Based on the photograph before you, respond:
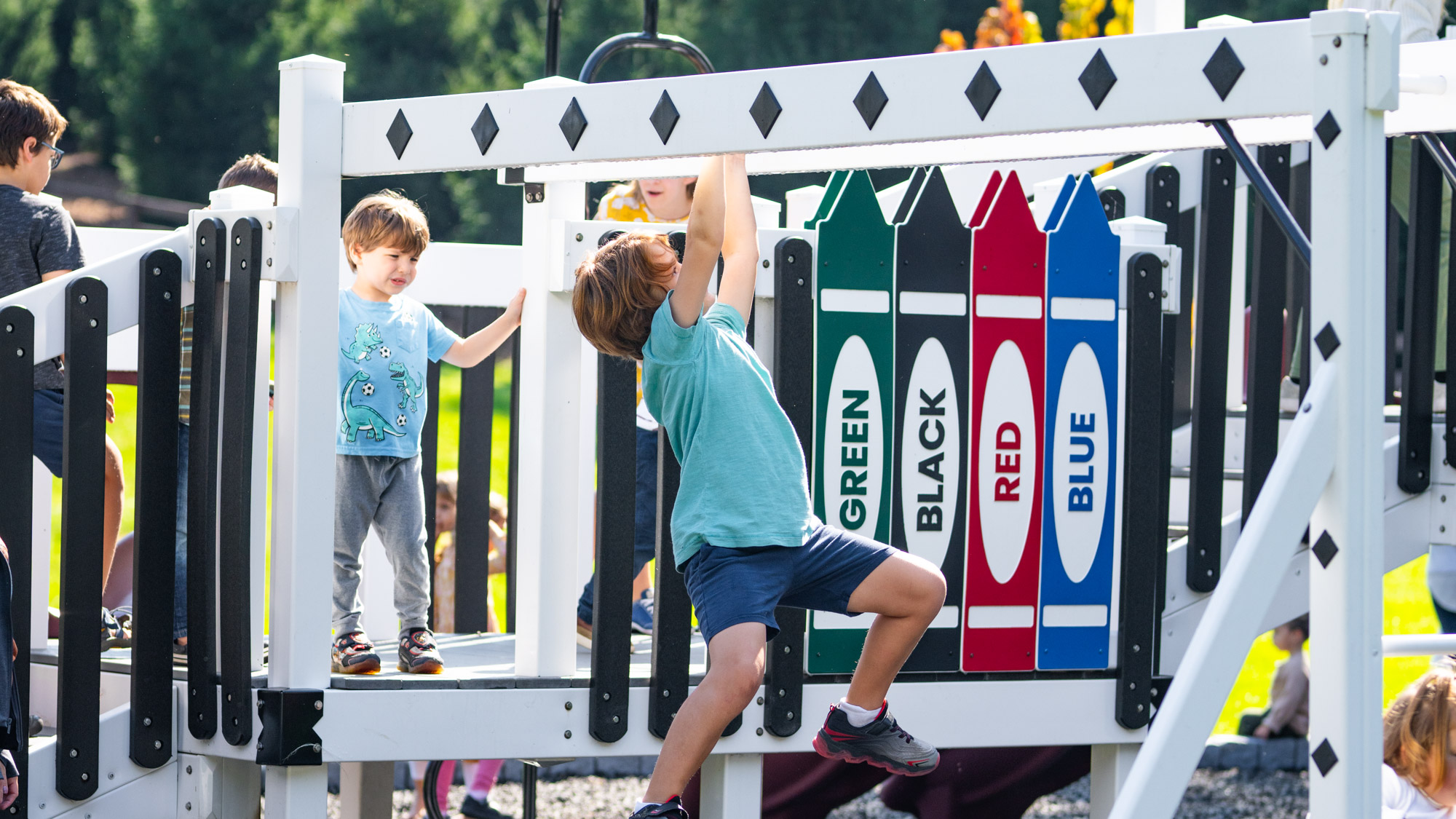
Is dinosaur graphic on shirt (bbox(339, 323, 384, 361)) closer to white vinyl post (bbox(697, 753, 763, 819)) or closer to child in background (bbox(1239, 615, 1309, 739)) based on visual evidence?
white vinyl post (bbox(697, 753, 763, 819))

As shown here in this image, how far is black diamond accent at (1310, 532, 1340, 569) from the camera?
2.44m

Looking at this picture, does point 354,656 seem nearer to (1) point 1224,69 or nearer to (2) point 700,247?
(2) point 700,247

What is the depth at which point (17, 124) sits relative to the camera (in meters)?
4.21

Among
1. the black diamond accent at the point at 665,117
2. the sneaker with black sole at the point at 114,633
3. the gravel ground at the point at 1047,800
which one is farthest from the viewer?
the gravel ground at the point at 1047,800

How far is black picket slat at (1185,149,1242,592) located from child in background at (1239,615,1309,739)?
4.21m

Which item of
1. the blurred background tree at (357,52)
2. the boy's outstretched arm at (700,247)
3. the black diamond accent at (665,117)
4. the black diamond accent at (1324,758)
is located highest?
the blurred background tree at (357,52)

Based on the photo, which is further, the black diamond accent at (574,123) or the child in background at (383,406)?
the child in background at (383,406)

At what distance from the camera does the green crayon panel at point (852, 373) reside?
3600mm

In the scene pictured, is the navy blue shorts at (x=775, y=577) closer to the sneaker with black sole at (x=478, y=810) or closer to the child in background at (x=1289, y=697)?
the sneaker with black sole at (x=478, y=810)

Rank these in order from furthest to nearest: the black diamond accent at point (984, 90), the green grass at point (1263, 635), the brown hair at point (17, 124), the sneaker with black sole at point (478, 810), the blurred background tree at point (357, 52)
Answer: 1. the blurred background tree at point (357, 52)
2. the green grass at point (1263, 635)
3. the sneaker with black sole at point (478, 810)
4. the brown hair at point (17, 124)
5. the black diamond accent at point (984, 90)

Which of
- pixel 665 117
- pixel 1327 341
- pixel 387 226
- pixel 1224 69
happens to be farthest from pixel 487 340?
pixel 1327 341

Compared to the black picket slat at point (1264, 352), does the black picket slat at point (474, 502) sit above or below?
below

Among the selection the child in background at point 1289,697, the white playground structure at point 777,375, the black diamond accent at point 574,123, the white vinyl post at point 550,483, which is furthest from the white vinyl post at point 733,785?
the child in background at point 1289,697

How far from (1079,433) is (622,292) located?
129 cm
